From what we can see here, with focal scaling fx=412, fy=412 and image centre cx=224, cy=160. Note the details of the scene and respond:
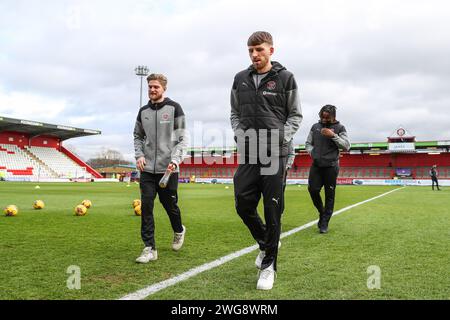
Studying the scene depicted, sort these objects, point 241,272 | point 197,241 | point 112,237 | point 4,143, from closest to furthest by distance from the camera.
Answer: point 241,272
point 197,241
point 112,237
point 4,143

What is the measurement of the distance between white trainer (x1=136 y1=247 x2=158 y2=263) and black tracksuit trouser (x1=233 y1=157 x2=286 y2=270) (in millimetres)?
1255

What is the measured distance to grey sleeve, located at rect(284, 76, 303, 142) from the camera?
3.88 m

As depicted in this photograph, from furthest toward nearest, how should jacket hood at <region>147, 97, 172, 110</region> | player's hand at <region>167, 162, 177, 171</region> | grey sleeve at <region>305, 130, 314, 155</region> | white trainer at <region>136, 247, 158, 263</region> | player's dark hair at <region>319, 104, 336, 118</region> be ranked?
grey sleeve at <region>305, 130, 314, 155</region>
player's dark hair at <region>319, 104, 336, 118</region>
jacket hood at <region>147, 97, 172, 110</region>
player's hand at <region>167, 162, 177, 171</region>
white trainer at <region>136, 247, 158, 263</region>

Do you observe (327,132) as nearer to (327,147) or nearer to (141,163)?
(327,147)

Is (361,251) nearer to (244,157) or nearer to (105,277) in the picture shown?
(244,157)

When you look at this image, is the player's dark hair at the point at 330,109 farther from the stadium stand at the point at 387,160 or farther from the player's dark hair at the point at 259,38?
the stadium stand at the point at 387,160

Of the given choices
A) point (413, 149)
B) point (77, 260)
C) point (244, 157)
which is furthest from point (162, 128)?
point (413, 149)

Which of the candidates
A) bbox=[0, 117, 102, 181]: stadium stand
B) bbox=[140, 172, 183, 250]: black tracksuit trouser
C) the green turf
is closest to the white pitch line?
the green turf

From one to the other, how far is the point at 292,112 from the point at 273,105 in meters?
0.20

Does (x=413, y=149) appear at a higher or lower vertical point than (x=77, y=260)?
higher

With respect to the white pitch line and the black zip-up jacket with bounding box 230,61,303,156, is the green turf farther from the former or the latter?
the black zip-up jacket with bounding box 230,61,303,156

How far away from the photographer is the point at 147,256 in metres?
4.55

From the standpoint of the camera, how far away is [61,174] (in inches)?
2207
